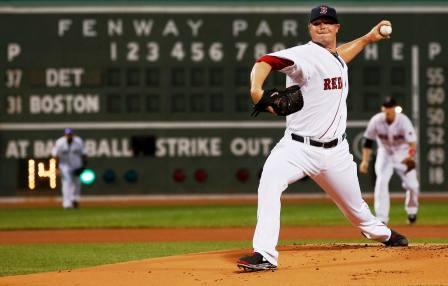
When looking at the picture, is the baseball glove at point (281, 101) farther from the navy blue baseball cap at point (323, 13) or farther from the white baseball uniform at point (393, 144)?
the white baseball uniform at point (393, 144)

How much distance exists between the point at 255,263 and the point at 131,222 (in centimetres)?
865

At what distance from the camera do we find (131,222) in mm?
15453

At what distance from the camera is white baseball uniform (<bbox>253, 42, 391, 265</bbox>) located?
707 cm

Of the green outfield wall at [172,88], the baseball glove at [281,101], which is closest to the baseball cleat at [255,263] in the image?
the baseball glove at [281,101]

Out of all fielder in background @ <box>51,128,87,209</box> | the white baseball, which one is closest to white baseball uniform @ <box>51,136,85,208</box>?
fielder in background @ <box>51,128,87,209</box>

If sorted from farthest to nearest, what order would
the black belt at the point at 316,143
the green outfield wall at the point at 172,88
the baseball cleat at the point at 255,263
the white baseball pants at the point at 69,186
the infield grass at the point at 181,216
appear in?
the green outfield wall at the point at 172,88
the white baseball pants at the point at 69,186
the infield grass at the point at 181,216
the black belt at the point at 316,143
the baseball cleat at the point at 255,263

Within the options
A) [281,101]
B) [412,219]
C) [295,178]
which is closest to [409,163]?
[412,219]

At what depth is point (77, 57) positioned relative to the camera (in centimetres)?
1878

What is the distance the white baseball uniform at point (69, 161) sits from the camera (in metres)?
18.5

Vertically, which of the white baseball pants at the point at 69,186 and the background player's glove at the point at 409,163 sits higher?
the background player's glove at the point at 409,163

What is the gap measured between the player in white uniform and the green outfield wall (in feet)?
37.3

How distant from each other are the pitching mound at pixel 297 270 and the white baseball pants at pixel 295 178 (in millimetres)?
273

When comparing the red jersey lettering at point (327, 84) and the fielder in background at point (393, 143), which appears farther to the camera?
the fielder in background at point (393, 143)

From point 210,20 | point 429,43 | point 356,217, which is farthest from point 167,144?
point 356,217
